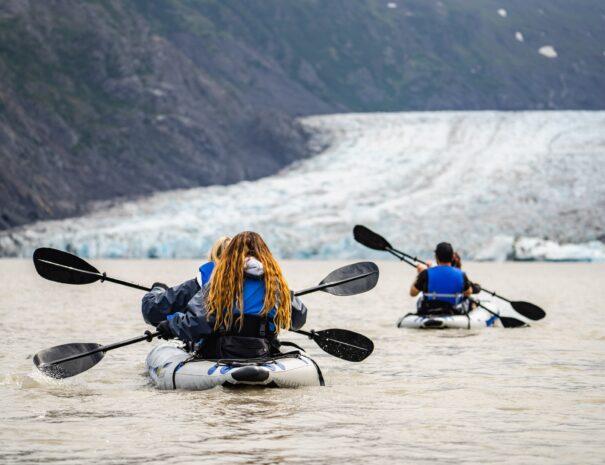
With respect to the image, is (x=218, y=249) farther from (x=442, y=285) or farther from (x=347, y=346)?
(x=442, y=285)

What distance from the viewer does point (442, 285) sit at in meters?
11.5

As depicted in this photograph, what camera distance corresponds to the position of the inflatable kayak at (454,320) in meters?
11.6

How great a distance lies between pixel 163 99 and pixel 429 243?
86.5ft

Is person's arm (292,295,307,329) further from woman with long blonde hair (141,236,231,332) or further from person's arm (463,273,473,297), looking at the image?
person's arm (463,273,473,297)

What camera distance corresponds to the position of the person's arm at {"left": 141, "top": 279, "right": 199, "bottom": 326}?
709 cm

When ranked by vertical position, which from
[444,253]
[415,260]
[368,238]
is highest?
[368,238]

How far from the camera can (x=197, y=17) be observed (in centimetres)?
7862

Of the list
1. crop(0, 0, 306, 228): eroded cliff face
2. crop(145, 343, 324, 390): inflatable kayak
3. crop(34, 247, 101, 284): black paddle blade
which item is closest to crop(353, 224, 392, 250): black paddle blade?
crop(34, 247, 101, 284): black paddle blade

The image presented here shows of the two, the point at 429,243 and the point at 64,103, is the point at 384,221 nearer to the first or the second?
the point at 429,243

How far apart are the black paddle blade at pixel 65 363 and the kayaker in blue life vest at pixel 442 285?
452 centimetres

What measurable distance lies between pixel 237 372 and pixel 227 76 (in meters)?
68.1

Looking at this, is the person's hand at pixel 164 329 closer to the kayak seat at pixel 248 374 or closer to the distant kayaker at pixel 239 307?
the distant kayaker at pixel 239 307

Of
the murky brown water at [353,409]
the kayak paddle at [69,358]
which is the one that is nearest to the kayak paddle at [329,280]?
the murky brown water at [353,409]

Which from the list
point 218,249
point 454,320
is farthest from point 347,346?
point 454,320
